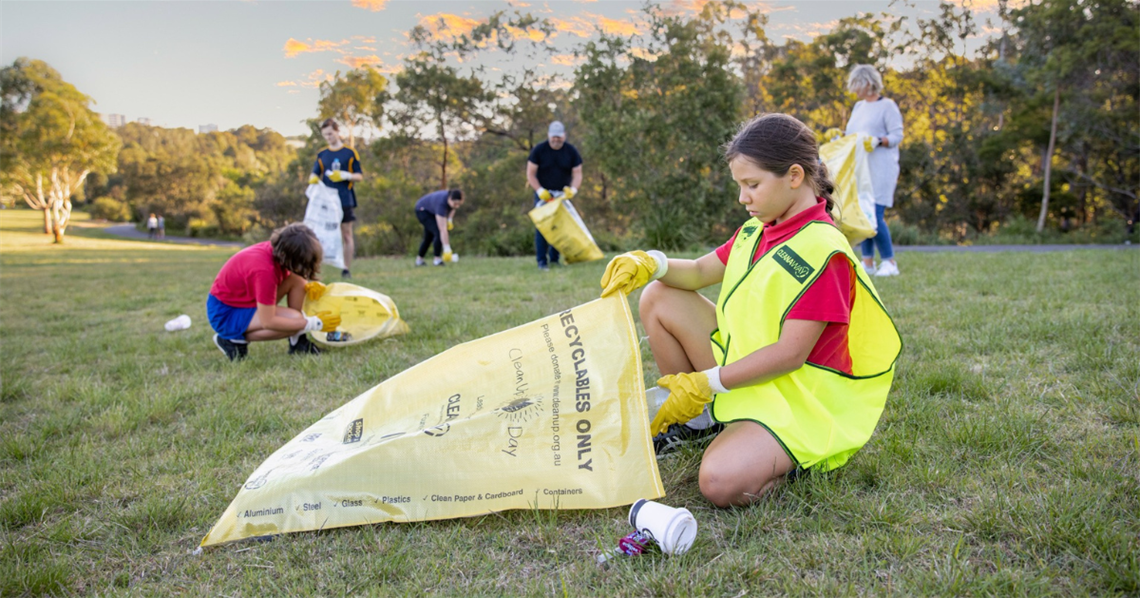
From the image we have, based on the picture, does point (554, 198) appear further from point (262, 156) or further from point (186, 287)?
point (262, 156)

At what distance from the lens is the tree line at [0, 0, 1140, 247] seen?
476 inches

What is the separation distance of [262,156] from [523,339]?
176 ft

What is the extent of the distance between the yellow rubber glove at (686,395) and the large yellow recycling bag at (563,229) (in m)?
5.54

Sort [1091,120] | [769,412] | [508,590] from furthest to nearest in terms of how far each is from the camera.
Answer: [1091,120], [769,412], [508,590]

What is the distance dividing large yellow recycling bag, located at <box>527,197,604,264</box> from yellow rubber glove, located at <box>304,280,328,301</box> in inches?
141

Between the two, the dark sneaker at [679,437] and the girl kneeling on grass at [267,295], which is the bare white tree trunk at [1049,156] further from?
the girl kneeling on grass at [267,295]

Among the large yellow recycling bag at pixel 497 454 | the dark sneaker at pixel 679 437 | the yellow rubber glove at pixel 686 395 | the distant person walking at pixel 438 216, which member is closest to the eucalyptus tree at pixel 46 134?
the distant person walking at pixel 438 216

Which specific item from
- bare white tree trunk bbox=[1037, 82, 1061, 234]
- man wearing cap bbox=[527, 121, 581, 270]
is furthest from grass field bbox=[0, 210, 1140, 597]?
bare white tree trunk bbox=[1037, 82, 1061, 234]

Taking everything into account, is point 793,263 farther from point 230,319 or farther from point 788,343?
point 230,319

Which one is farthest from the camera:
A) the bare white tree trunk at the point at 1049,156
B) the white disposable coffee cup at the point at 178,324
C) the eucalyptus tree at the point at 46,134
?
the eucalyptus tree at the point at 46,134

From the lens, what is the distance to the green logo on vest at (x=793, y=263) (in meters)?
1.75

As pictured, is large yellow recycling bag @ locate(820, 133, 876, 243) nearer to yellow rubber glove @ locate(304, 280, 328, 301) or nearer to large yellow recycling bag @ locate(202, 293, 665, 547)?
large yellow recycling bag @ locate(202, 293, 665, 547)

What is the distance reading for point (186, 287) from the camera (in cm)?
805

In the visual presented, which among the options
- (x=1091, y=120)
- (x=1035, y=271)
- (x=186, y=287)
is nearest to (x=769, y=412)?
(x=1035, y=271)
